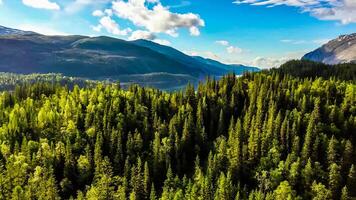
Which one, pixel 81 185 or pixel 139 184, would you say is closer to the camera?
pixel 139 184

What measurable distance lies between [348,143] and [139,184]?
101983 mm

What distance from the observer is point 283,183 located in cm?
17188

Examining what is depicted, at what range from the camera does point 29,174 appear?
18638 cm

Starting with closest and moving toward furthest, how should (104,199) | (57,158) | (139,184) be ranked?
(104,199) < (139,184) < (57,158)

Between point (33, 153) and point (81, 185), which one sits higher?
point (33, 153)

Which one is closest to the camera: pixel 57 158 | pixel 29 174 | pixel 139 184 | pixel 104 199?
pixel 104 199

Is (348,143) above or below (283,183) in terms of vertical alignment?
above

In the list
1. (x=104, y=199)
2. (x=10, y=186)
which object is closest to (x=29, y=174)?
(x=10, y=186)

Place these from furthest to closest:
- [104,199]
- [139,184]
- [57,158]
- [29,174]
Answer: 1. [57,158]
2. [29,174]
3. [139,184]
4. [104,199]

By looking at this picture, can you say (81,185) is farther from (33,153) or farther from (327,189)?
(327,189)

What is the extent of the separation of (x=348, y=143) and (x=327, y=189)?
96.7ft

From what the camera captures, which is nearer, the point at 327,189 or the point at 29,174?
the point at 327,189

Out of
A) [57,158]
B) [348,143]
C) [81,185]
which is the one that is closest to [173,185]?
[81,185]

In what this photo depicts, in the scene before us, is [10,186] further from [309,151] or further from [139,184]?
[309,151]
